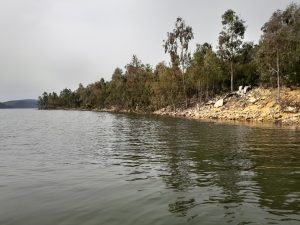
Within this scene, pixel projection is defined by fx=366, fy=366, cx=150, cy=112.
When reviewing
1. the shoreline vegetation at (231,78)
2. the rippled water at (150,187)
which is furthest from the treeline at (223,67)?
the rippled water at (150,187)

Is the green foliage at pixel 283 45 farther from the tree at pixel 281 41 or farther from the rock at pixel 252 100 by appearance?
the rock at pixel 252 100

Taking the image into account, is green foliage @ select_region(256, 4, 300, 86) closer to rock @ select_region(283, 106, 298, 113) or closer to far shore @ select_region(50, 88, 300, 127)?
far shore @ select_region(50, 88, 300, 127)

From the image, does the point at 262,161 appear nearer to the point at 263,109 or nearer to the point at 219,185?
the point at 219,185

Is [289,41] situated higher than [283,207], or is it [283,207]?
[289,41]

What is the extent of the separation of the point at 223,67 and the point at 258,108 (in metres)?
30.1

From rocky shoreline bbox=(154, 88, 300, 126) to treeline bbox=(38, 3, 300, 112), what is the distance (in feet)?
9.97

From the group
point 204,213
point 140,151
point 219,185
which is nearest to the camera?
point 204,213

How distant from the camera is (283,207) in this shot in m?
10.6

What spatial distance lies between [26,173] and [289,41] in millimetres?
53110

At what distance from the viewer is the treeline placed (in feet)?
197

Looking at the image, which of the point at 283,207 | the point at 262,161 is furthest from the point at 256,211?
the point at 262,161

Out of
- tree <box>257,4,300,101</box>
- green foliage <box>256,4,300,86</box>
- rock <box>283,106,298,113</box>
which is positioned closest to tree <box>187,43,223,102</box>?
green foliage <box>256,4,300,86</box>

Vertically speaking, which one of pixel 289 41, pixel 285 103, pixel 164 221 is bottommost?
pixel 164 221

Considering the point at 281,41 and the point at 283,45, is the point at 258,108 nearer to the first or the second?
the point at 283,45
